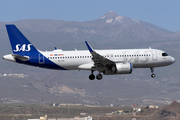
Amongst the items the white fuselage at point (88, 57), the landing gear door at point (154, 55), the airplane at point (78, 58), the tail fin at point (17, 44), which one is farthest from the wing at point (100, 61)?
the tail fin at point (17, 44)

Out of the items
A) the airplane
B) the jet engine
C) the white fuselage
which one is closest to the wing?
the airplane

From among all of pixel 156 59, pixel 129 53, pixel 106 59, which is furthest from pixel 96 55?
pixel 156 59

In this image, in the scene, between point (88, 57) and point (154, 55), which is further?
point (154, 55)

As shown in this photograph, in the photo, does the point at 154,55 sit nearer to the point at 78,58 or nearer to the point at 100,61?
the point at 100,61

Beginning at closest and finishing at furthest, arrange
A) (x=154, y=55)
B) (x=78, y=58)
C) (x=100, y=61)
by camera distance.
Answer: (x=100, y=61) < (x=78, y=58) < (x=154, y=55)

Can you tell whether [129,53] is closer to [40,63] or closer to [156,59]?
[156,59]

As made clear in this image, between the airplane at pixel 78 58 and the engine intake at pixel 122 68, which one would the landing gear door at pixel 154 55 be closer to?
the airplane at pixel 78 58

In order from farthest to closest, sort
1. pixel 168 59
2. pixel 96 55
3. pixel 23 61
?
pixel 168 59
pixel 23 61
pixel 96 55

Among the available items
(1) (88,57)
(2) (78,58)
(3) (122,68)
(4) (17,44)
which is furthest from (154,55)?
(4) (17,44)

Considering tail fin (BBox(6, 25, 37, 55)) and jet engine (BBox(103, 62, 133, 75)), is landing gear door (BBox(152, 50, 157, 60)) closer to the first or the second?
jet engine (BBox(103, 62, 133, 75))

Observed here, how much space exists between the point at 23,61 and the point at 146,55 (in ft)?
76.0

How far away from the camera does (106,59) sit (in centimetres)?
6291

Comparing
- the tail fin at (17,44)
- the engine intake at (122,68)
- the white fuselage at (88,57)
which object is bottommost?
the engine intake at (122,68)

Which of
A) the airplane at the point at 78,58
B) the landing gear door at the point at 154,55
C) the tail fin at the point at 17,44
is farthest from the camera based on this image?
the landing gear door at the point at 154,55
